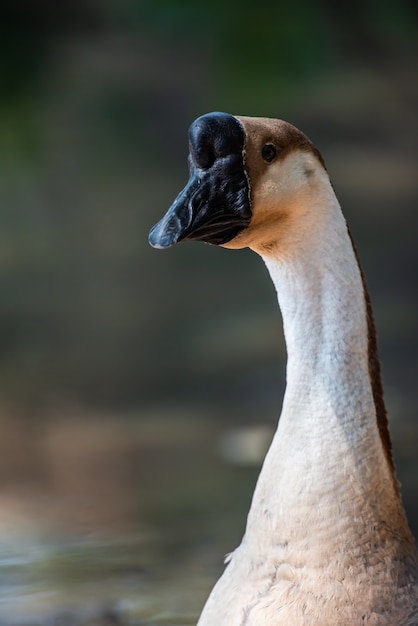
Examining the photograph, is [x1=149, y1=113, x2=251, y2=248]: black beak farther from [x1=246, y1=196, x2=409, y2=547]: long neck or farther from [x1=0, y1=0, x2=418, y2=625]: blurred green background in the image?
[x1=0, y1=0, x2=418, y2=625]: blurred green background

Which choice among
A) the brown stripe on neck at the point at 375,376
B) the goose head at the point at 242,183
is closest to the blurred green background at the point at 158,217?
the brown stripe on neck at the point at 375,376

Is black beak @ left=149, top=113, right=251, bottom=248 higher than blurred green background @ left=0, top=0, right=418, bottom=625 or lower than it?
lower

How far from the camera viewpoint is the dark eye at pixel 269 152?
1289mm

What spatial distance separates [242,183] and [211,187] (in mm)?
38

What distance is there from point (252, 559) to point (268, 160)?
510mm

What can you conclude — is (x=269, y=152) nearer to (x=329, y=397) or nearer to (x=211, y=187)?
(x=211, y=187)

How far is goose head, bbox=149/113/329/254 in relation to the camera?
1.25 meters

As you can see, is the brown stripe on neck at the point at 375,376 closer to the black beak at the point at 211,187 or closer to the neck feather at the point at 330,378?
the neck feather at the point at 330,378

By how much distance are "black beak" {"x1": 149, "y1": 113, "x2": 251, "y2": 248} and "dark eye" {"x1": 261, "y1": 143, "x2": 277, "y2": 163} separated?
0.04m

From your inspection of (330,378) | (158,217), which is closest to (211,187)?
(330,378)

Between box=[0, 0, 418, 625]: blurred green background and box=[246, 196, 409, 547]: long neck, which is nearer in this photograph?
box=[246, 196, 409, 547]: long neck

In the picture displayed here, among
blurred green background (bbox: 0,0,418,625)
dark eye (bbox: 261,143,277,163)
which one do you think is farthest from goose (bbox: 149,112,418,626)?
blurred green background (bbox: 0,0,418,625)

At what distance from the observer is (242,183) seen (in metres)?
1.27

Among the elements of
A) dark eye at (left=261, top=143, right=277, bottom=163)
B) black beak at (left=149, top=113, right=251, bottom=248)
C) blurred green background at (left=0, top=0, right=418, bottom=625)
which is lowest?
black beak at (left=149, top=113, right=251, bottom=248)
